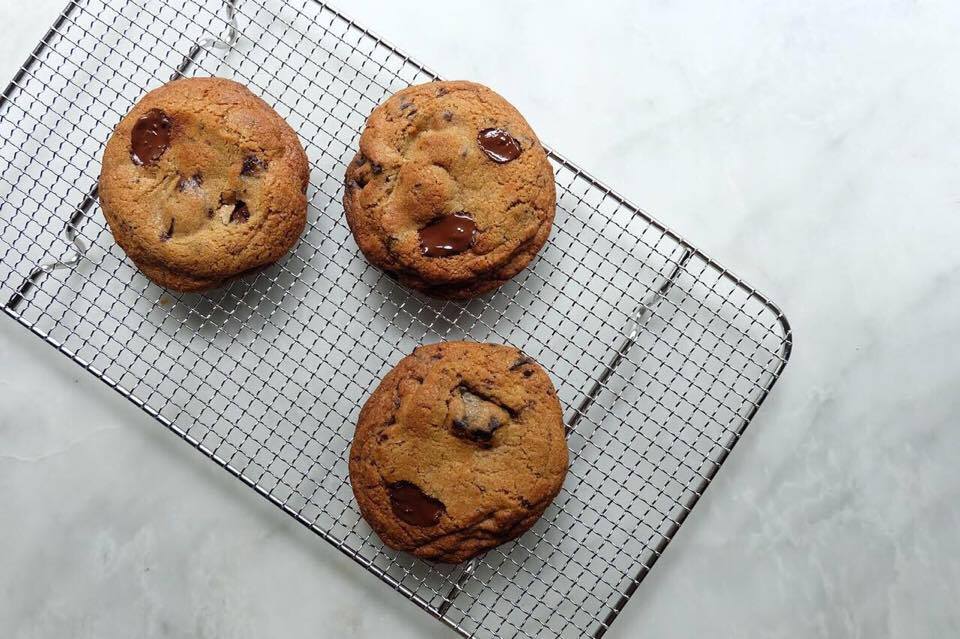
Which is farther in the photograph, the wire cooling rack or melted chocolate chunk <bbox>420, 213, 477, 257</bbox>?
the wire cooling rack

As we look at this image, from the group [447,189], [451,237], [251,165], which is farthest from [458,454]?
[251,165]

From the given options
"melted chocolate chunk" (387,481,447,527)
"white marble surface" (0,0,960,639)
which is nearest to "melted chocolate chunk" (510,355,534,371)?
"melted chocolate chunk" (387,481,447,527)

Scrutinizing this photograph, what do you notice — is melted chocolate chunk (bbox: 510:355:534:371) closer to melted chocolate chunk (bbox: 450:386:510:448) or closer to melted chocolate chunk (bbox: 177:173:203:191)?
melted chocolate chunk (bbox: 450:386:510:448)

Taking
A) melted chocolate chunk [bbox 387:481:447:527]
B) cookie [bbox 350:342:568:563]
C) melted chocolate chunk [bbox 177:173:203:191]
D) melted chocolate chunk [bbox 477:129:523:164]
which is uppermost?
melted chocolate chunk [bbox 477:129:523:164]

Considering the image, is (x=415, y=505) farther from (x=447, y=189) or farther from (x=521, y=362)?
(x=447, y=189)

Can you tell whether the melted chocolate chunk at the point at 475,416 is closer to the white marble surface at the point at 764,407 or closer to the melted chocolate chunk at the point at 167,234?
the white marble surface at the point at 764,407

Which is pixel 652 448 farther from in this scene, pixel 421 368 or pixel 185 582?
pixel 185 582

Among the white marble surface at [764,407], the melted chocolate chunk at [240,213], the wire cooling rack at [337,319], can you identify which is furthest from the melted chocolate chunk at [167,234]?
the white marble surface at [764,407]

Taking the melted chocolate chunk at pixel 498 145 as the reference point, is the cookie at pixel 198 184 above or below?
below
